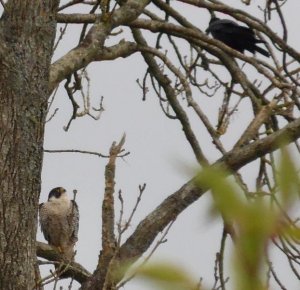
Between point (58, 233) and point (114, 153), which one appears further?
point (58, 233)

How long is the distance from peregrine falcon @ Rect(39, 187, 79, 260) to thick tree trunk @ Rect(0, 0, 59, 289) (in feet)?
14.0

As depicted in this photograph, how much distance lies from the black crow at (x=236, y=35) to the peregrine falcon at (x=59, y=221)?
2228 millimetres

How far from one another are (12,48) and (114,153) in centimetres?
75

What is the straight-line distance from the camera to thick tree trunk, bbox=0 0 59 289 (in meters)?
3.24

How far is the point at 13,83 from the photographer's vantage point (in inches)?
136

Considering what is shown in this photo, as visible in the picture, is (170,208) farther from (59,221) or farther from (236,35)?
(236,35)

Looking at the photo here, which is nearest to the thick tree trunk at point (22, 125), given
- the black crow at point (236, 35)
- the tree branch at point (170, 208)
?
the tree branch at point (170, 208)

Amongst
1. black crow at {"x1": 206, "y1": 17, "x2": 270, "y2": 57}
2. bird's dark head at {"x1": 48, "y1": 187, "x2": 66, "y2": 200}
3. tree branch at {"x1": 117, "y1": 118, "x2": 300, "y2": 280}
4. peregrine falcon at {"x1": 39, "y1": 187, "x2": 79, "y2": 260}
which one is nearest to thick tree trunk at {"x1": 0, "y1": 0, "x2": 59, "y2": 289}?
tree branch at {"x1": 117, "y1": 118, "x2": 300, "y2": 280}

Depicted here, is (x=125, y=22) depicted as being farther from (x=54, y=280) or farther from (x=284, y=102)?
(x=54, y=280)

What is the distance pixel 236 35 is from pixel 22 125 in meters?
5.20

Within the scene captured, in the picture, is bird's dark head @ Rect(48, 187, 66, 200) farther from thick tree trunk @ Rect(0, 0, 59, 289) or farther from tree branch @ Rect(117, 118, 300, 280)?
tree branch @ Rect(117, 118, 300, 280)

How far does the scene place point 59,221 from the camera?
26.5ft

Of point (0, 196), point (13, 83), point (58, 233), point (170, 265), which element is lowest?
point (170, 265)

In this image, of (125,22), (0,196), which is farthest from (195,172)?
(125,22)
